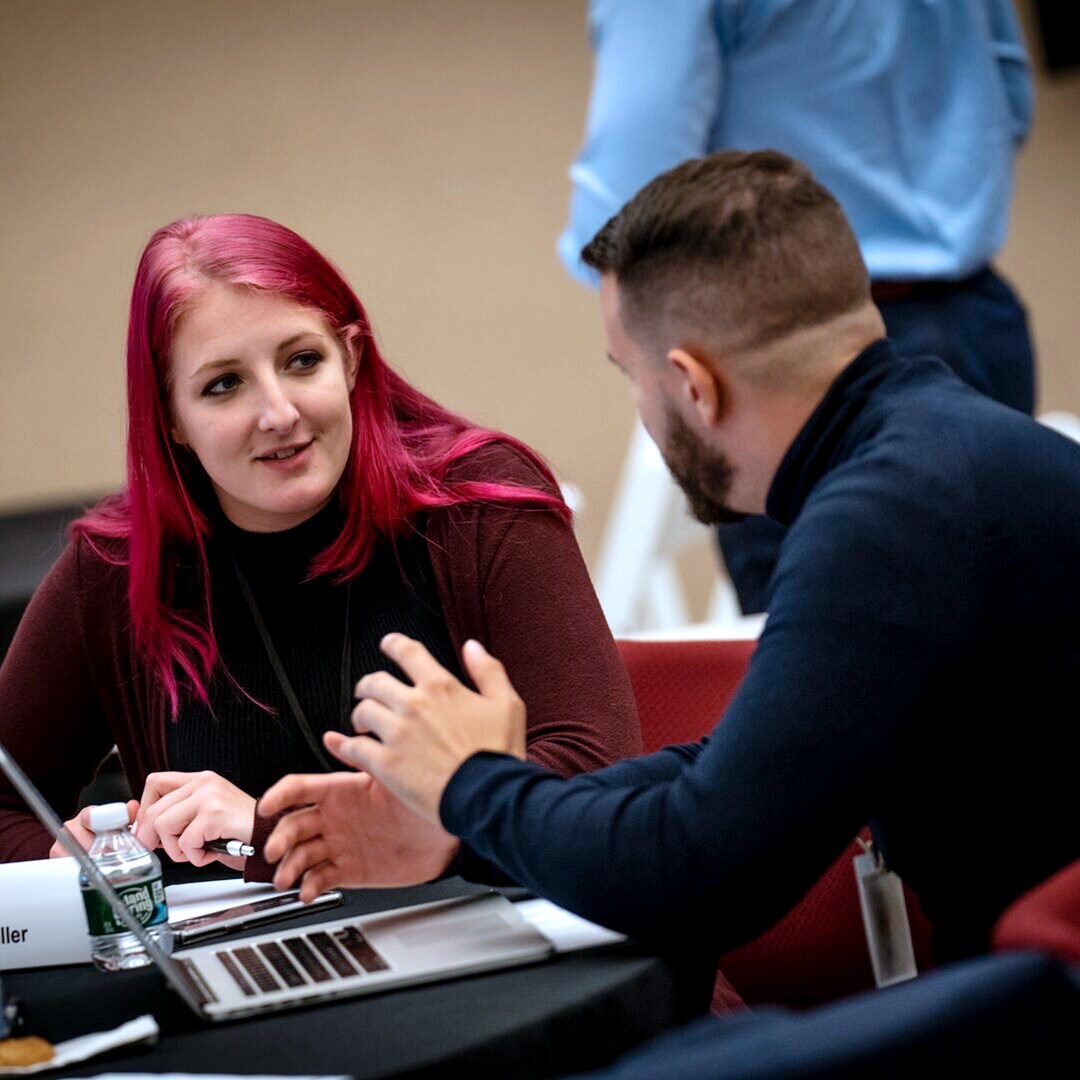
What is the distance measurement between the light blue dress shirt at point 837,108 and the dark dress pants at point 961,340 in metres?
0.04

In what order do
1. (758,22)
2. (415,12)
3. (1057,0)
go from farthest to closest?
(1057,0), (415,12), (758,22)

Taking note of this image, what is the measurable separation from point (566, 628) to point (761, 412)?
0.51 m

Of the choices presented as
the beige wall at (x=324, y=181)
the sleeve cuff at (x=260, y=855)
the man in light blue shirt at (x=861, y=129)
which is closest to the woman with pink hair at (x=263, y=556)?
the sleeve cuff at (x=260, y=855)

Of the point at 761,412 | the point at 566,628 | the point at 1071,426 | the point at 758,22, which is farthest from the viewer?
the point at 1071,426

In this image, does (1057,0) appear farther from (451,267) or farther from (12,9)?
(12,9)

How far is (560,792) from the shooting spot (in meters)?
1.27

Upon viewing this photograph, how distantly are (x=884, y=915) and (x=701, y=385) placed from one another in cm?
56

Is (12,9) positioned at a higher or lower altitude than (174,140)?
higher

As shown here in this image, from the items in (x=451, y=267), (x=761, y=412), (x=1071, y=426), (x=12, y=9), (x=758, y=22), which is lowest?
Answer: (x=1071, y=426)

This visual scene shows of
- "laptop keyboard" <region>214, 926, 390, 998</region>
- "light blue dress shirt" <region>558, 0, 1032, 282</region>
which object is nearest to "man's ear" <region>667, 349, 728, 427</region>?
"laptop keyboard" <region>214, 926, 390, 998</region>

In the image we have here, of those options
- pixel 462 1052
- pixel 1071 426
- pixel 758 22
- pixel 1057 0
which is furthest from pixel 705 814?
pixel 1057 0

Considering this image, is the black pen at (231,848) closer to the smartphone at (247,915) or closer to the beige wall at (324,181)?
the smartphone at (247,915)

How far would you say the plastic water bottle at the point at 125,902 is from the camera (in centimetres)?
137

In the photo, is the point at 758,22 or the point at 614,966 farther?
the point at 758,22
